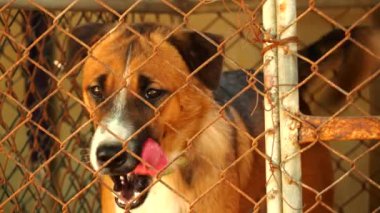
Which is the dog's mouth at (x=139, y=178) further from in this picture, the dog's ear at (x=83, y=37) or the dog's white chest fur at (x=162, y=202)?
the dog's ear at (x=83, y=37)

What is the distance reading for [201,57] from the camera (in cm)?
287

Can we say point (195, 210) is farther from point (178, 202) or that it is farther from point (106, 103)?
point (106, 103)

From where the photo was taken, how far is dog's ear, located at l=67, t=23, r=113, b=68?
314 centimetres

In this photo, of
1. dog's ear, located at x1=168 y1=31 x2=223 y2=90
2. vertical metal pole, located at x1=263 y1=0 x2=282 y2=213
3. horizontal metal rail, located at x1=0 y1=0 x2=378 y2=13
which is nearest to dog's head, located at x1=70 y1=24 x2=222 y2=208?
dog's ear, located at x1=168 y1=31 x2=223 y2=90

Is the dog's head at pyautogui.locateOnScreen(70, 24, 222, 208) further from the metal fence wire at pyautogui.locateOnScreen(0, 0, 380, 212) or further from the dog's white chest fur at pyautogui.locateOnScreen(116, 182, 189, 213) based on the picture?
the dog's white chest fur at pyautogui.locateOnScreen(116, 182, 189, 213)

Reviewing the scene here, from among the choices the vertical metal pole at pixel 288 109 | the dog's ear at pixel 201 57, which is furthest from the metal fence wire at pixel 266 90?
the dog's ear at pixel 201 57

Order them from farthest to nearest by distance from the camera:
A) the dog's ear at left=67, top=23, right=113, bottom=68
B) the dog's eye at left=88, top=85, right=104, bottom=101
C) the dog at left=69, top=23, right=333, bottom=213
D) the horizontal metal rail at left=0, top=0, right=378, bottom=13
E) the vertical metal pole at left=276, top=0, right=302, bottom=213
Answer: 1. the dog's ear at left=67, top=23, right=113, bottom=68
2. the dog's eye at left=88, top=85, right=104, bottom=101
3. the horizontal metal rail at left=0, top=0, right=378, bottom=13
4. the dog at left=69, top=23, right=333, bottom=213
5. the vertical metal pole at left=276, top=0, right=302, bottom=213

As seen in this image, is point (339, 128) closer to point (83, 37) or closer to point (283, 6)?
point (283, 6)

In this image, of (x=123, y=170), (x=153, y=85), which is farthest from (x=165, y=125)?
(x=123, y=170)

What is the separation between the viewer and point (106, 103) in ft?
8.87

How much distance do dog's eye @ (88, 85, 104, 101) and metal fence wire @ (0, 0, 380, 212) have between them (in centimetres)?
17

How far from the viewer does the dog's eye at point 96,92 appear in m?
2.89

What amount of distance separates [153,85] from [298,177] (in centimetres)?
86

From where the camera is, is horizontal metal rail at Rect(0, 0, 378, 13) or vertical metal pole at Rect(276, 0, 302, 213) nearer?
vertical metal pole at Rect(276, 0, 302, 213)
